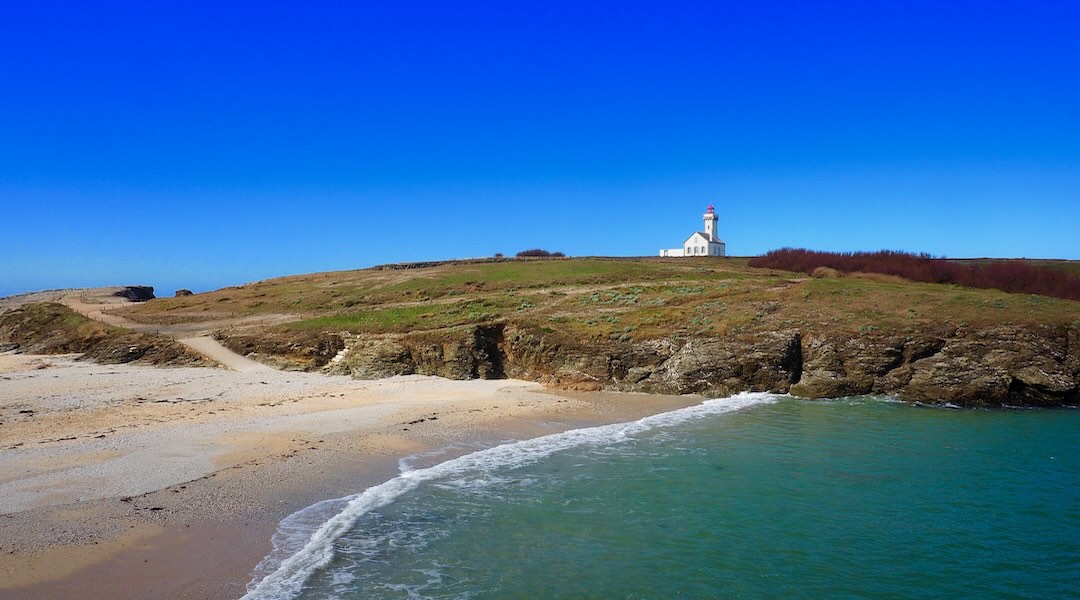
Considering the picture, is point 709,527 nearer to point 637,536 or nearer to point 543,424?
point 637,536

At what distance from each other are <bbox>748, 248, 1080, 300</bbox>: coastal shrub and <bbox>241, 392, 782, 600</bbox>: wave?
2228 centimetres

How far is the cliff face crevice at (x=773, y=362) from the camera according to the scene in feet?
Answer: 78.4

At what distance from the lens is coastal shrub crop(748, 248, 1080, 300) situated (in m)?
34.7

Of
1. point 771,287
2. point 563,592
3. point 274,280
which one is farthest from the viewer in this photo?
point 274,280

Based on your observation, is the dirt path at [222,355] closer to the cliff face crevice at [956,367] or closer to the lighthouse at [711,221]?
the cliff face crevice at [956,367]

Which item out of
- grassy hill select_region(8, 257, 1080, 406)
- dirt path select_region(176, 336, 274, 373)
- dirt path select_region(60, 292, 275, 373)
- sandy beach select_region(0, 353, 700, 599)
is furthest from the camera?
dirt path select_region(60, 292, 275, 373)

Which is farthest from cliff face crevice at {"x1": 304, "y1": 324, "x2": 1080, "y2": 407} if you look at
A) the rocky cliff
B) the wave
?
the rocky cliff

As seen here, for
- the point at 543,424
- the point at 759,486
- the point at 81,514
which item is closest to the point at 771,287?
the point at 543,424

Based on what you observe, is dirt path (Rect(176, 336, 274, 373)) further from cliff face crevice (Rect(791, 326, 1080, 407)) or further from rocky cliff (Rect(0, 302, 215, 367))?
cliff face crevice (Rect(791, 326, 1080, 407))

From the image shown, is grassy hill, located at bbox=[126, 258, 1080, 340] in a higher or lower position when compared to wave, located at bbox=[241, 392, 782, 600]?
higher

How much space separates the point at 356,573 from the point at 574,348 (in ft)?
60.7

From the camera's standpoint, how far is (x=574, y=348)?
27.9 m

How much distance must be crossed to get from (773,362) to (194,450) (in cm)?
2036

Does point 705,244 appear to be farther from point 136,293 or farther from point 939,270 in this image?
point 136,293
